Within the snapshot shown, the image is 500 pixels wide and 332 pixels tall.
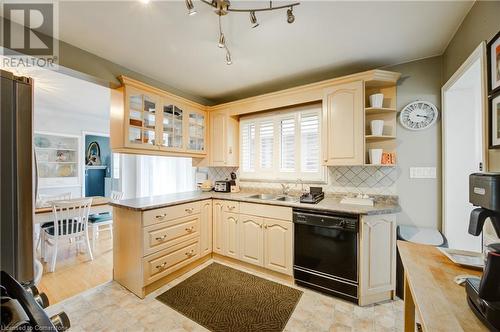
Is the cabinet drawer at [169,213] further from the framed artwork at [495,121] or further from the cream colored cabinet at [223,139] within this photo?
the framed artwork at [495,121]

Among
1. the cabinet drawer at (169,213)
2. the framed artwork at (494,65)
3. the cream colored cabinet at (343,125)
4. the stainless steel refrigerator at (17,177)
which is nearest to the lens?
the stainless steel refrigerator at (17,177)

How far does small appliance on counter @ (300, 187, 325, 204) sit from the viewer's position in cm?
227

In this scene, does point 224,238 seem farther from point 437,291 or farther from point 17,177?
point 437,291

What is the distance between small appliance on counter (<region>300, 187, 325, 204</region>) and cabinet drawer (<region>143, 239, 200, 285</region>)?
145cm

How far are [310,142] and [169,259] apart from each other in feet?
7.22

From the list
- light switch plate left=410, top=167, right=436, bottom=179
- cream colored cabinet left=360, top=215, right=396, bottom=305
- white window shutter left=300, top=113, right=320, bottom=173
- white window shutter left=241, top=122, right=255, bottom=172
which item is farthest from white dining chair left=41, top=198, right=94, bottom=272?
light switch plate left=410, top=167, right=436, bottom=179

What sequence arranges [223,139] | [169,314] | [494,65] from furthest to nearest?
[223,139] → [169,314] → [494,65]

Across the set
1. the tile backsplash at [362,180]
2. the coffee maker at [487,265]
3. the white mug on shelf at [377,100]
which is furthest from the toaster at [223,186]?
the coffee maker at [487,265]

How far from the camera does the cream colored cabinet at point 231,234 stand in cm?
266

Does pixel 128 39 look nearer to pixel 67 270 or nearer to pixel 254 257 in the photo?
pixel 254 257

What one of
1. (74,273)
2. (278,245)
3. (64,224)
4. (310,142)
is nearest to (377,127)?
(310,142)

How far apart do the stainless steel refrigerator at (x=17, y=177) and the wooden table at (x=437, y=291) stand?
1.65 meters

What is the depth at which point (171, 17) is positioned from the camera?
1.63 meters

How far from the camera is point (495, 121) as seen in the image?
125 centimetres
